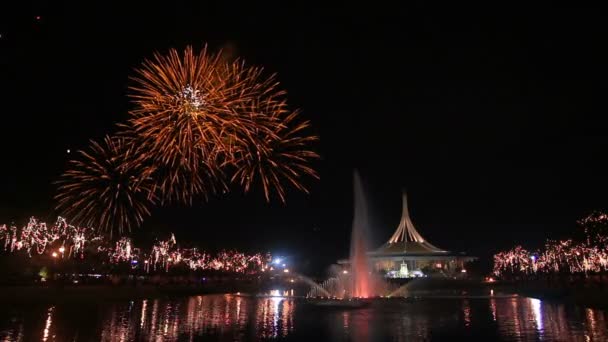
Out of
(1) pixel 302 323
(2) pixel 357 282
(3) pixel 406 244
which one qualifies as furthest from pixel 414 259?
(1) pixel 302 323

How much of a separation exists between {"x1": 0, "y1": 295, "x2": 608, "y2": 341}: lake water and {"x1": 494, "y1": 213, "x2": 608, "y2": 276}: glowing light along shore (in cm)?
3317

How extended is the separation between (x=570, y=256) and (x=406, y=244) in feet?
115

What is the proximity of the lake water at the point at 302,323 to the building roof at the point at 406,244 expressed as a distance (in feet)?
243

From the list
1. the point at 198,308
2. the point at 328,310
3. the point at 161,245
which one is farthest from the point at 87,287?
the point at 161,245

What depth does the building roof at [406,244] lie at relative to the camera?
101750 mm

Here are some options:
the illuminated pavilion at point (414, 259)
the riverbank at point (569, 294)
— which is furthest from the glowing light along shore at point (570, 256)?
the riverbank at point (569, 294)

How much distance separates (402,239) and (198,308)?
8856 centimetres

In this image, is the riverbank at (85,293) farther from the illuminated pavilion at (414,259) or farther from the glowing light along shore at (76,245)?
the illuminated pavilion at (414,259)

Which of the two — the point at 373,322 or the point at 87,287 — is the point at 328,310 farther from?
the point at 87,287

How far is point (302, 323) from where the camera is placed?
68.6 ft

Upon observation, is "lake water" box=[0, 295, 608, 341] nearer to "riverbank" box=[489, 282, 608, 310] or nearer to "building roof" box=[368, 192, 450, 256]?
"riverbank" box=[489, 282, 608, 310]

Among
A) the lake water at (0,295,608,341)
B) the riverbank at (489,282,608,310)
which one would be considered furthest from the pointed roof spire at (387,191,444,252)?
the lake water at (0,295,608,341)

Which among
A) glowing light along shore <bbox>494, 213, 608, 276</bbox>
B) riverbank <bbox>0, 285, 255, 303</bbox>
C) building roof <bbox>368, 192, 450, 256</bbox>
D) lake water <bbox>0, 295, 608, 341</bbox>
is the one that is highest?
building roof <bbox>368, 192, 450, 256</bbox>

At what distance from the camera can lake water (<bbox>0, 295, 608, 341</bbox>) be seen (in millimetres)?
16891
